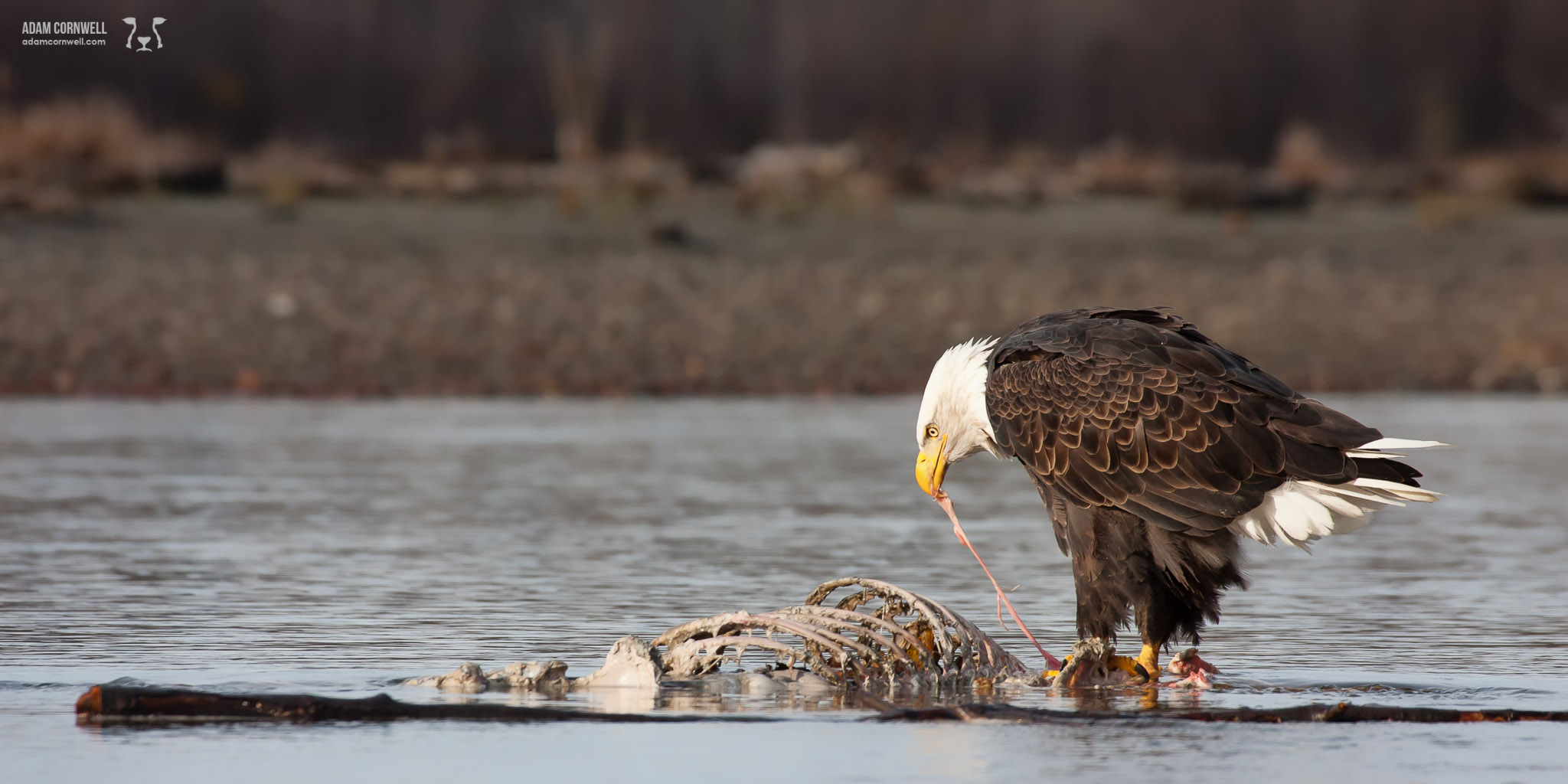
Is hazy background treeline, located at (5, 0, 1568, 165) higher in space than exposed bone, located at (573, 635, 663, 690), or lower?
higher

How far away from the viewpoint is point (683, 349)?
19.9 meters

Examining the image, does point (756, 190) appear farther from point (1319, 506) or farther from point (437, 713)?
point (437, 713)

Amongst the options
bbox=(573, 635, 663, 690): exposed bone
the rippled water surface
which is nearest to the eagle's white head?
the rippled water surface

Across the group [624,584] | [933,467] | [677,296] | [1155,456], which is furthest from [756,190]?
[1155,456]

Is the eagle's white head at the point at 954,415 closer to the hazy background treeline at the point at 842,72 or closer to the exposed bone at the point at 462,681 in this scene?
the exposed bone at the point at 462,681

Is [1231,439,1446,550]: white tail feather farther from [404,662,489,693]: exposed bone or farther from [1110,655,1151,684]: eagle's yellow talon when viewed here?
[404,662,489,693]: exposed bone

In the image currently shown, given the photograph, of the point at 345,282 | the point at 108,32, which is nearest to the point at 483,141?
the point at 108,32

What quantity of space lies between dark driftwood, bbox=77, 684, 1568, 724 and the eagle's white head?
1.25 meters

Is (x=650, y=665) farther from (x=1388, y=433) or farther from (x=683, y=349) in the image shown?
(x=683, y=349)

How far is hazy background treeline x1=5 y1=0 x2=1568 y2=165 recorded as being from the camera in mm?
33719

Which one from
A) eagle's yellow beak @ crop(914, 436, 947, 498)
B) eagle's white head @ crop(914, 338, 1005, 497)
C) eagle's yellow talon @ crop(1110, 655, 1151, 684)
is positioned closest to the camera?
eagle's yellow talon @ crop(1110, 655, 1151, 684)

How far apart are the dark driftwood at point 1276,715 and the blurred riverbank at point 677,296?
12.5 m

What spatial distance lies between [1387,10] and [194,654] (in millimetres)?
34745

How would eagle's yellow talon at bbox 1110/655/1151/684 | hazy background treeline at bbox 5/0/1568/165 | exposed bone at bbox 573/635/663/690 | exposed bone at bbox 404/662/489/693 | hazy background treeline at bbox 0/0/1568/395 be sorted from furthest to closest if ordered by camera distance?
hazy background treeline at bbox 5/0/1568/165
hazy background treeline at bbox 0/0/1568/395
eagle's yellow talon at bbox 1110/655/1151/684
exposed bone at bbox 573/635/663/690
exposed bone at bbox 404/662/489/693
